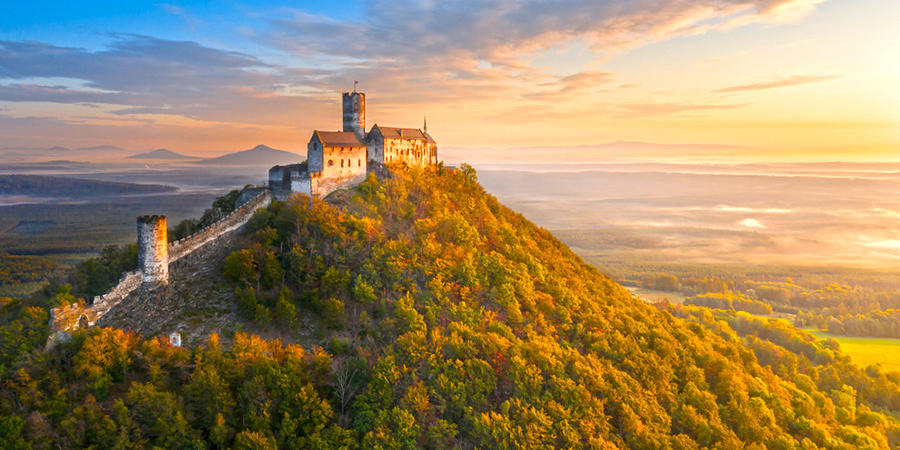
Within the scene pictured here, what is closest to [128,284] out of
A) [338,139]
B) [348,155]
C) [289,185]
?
[289,185]

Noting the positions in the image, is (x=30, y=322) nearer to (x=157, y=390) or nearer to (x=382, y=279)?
(x=157, y=390)

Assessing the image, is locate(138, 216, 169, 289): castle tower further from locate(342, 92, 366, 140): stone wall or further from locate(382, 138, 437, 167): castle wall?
locate(382, 138, 437, 167): castle wall

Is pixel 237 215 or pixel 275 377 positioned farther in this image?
pixel 237 215

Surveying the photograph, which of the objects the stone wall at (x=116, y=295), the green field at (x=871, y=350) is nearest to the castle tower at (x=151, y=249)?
the stone wall at (x=116, y=295)

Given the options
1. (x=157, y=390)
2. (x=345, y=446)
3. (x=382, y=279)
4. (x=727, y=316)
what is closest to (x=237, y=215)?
(x=382, y=279)

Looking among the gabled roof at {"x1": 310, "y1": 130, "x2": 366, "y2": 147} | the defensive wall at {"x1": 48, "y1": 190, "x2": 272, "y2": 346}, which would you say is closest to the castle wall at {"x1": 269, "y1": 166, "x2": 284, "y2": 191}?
the gabled roof at {"x1": 310, "y1": 130, "x2": 366, "y2": 147}

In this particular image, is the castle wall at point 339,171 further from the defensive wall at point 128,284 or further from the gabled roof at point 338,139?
the defensive wall at point 128,284
